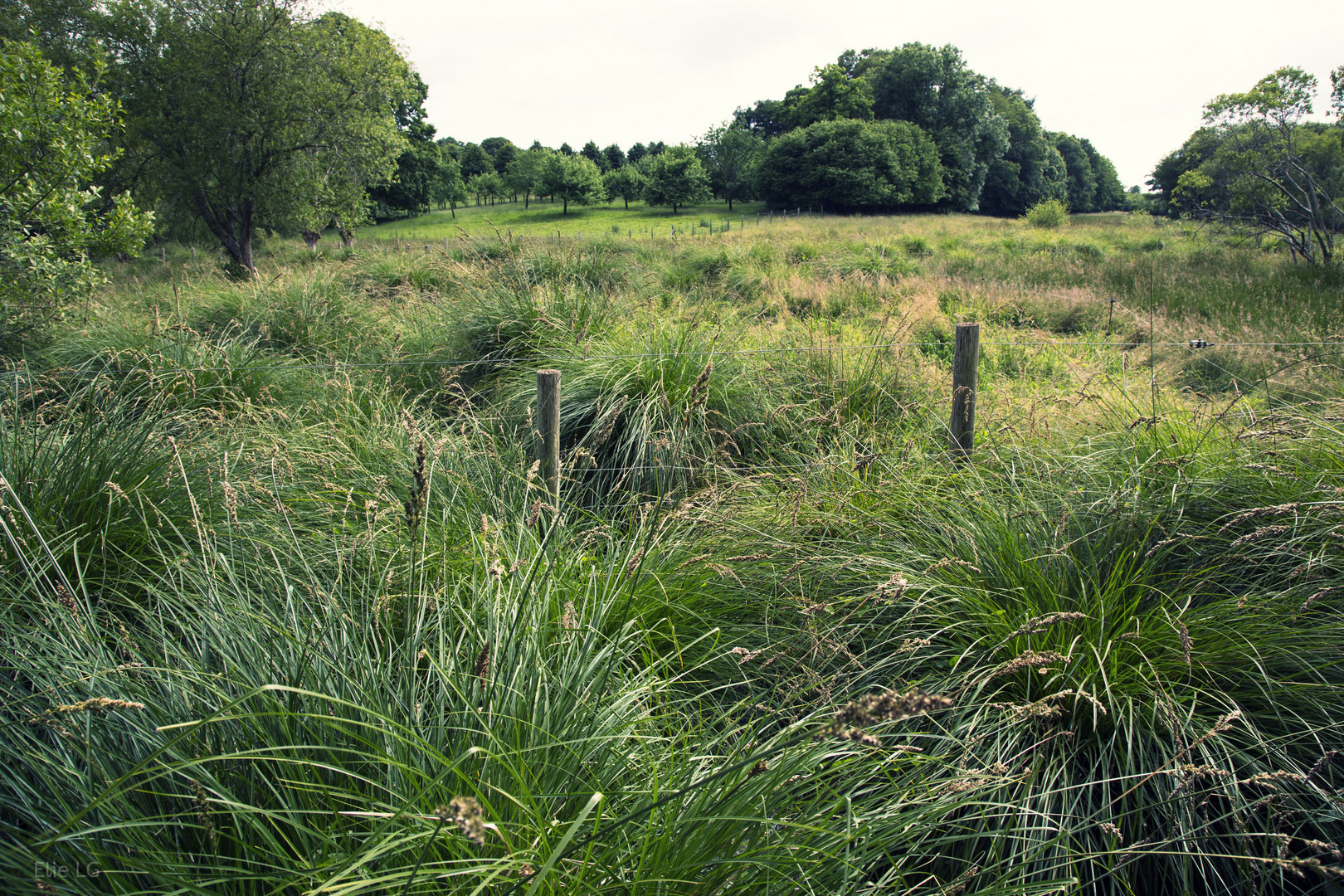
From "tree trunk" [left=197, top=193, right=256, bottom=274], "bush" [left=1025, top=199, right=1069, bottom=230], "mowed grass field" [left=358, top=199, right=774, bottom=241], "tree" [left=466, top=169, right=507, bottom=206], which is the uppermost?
"tree" [left=466, top=169, right=507, bottom=206]

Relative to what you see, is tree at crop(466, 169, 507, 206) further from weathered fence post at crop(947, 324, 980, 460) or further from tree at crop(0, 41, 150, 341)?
weathered fence post at crop(947, 324, 980, 460)

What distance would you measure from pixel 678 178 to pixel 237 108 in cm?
4098

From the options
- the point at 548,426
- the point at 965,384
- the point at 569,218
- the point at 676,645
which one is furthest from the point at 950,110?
the point at 676,645

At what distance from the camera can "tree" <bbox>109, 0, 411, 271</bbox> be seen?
608 inches

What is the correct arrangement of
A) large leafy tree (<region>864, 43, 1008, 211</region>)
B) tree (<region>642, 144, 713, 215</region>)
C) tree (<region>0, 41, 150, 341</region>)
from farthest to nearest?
large leafy tree (<region>864, 43, 1008, 211</region>)
tree (<region>642, 144, 713, 215</region>)
tree (<region>0, 41, 150, 341</region>)

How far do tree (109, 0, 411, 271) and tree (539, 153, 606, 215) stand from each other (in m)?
36.5

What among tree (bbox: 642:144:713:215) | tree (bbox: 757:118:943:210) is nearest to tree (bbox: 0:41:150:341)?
tree (bbox: 642:144:713:215)

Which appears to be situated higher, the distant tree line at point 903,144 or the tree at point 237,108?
the distant tree line at point 903,144

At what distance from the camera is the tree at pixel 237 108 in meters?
15.4

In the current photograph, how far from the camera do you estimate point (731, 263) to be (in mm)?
13492

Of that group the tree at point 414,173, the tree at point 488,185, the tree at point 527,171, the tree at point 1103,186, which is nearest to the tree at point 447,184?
the tree at point 414,173

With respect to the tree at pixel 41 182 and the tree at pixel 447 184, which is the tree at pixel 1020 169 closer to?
the tree at pixel 447 184

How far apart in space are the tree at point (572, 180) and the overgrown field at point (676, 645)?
52841 mm

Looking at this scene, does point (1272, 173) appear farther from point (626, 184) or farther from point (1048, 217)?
point (626, 184)
